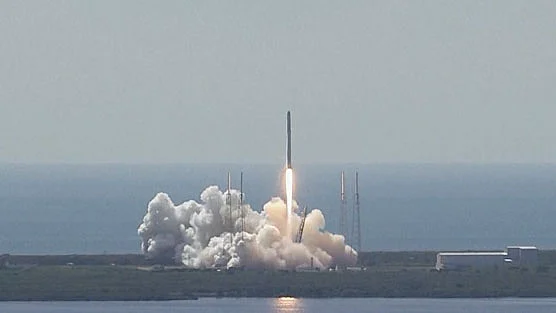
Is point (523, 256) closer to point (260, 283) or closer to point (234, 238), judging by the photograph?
point (234, 238)

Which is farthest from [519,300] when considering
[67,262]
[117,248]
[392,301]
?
[117,248]

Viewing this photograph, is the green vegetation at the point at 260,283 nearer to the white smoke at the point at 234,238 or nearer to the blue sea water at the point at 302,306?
the blue sea water at the point at 302,306

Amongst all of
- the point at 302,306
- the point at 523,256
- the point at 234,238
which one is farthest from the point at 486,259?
the point at 302,306

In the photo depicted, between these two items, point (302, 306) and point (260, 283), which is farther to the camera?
point (260, 283)

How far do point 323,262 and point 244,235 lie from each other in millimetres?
3944

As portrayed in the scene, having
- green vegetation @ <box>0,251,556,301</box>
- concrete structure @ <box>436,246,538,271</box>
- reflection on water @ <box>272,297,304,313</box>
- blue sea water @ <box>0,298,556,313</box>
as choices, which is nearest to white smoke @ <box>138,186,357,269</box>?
green vegetation @ <box>0,251,556,301</box>

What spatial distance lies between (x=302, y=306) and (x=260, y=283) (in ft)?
19.7

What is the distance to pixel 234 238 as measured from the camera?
409 feet

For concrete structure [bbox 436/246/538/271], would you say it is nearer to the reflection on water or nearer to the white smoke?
the white smoke

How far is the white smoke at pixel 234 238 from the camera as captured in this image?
405 feet

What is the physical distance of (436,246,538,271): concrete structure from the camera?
12556 cm

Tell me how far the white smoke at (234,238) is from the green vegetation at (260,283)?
205 centimetres

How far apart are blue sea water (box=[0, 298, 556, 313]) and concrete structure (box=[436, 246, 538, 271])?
1044 centimetres

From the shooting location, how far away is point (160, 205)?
427 ft
